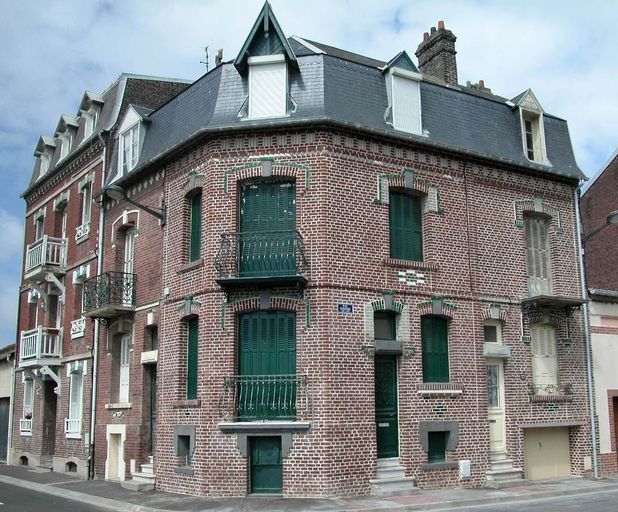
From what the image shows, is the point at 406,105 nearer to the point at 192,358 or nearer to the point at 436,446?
the point at 192,358

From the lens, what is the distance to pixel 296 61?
16.8 metres

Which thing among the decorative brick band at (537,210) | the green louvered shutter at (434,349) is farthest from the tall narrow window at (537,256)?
the green louvered shutter at (434,349)

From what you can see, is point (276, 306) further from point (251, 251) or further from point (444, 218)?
point (444, 218)

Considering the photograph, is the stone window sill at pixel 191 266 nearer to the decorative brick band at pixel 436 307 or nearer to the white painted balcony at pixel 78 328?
the decorative brick band at pixel 436 307

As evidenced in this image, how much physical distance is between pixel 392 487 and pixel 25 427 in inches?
622

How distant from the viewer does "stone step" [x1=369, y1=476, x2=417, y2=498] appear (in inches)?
599

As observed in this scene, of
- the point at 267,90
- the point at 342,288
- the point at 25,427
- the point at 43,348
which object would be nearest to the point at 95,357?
the point at 43,348

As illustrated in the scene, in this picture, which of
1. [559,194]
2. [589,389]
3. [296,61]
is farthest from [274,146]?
[589,389]

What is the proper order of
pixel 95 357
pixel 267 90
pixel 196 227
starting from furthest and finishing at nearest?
pixel 95 357 < pixel 196 227 < pixel 267 90

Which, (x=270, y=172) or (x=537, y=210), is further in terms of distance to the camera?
(x=537, y=210)

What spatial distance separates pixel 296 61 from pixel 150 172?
5016mm

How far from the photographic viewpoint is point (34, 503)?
1614cm

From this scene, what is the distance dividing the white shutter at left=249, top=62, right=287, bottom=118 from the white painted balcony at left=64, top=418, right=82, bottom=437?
10915mm

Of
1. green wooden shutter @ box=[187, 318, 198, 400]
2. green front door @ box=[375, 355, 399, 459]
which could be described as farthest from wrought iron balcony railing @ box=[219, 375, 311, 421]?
green front door @ box=[375, 355, 399, 459]
